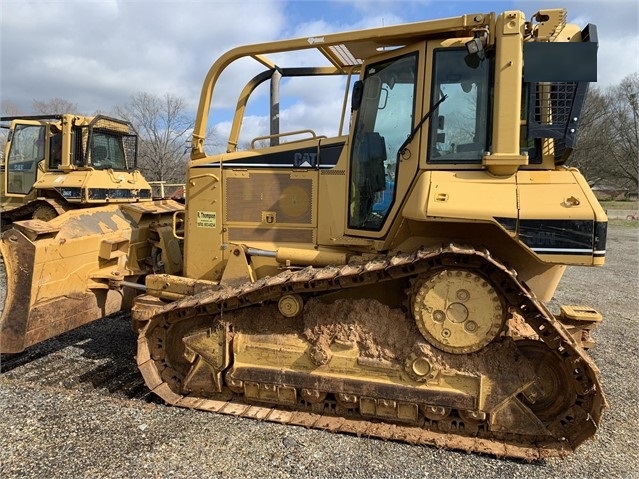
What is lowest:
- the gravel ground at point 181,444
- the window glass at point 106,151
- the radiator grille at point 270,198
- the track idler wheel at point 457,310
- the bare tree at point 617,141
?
the gravel ground at point 181,444

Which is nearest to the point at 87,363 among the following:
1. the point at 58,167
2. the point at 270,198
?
the point at 270,198

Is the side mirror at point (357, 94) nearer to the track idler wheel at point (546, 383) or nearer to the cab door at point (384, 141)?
the cab door at point (384, 141)

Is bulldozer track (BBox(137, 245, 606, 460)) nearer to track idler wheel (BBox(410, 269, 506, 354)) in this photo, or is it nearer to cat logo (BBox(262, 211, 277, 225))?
track idler wheel (BBox(410, 269, 506, 354))

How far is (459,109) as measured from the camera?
12.7ft

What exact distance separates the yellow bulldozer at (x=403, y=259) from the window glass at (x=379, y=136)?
18 millimetres

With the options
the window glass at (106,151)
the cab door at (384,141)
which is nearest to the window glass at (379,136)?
the cab door at (384,141)

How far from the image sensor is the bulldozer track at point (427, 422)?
351 cm

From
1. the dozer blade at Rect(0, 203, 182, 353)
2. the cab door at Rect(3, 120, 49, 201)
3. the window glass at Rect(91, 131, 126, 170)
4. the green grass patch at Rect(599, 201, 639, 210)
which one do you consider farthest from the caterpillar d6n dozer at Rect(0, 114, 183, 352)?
the green grass patch at Rect(599, 201, 639, 210)

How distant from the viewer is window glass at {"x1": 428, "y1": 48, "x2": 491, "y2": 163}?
12.4 feet

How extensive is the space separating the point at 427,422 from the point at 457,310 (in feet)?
3.31

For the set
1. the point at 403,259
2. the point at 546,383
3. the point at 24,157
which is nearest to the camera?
the point at 403,259

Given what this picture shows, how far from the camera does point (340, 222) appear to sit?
445cm

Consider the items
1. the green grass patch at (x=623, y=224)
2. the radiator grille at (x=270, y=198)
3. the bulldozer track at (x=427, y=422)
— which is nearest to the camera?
the bulldozer track at (x=427, y=422)

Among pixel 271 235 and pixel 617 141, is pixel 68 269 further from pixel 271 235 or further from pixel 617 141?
pixel 617 141
